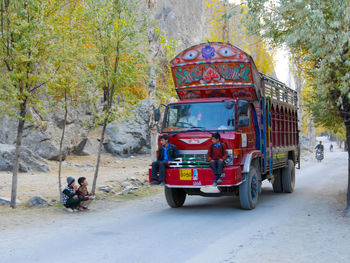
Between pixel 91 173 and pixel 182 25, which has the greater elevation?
pixel 182 25

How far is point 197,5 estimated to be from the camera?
92.2m

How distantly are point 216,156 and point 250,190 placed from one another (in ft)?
5.03

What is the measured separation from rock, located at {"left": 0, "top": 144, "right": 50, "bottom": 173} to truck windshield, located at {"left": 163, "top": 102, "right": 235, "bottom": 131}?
10950mm

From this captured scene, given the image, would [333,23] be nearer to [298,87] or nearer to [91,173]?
[91,173]

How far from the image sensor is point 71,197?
1087cm

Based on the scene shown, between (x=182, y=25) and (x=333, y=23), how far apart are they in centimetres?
7832

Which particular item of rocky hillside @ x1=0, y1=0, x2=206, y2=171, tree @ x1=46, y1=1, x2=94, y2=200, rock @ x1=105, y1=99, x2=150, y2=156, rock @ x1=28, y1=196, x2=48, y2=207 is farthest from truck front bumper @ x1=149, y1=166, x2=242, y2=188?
rock @ x1=105, y1=99, x2=150, y2=156

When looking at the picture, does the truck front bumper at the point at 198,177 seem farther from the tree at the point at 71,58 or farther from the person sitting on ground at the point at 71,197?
the tree at the point at 71,58

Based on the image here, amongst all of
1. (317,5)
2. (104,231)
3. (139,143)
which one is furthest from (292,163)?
(139,143)

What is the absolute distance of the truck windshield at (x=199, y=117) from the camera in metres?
10.7

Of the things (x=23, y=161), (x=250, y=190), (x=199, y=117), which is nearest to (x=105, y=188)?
(x=199, y=117)

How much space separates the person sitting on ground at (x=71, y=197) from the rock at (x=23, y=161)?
9384mm

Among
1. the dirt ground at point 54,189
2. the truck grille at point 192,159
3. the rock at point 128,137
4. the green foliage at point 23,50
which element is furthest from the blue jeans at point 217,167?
the rock at point 128,137

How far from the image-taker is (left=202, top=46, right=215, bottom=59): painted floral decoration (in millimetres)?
11281
